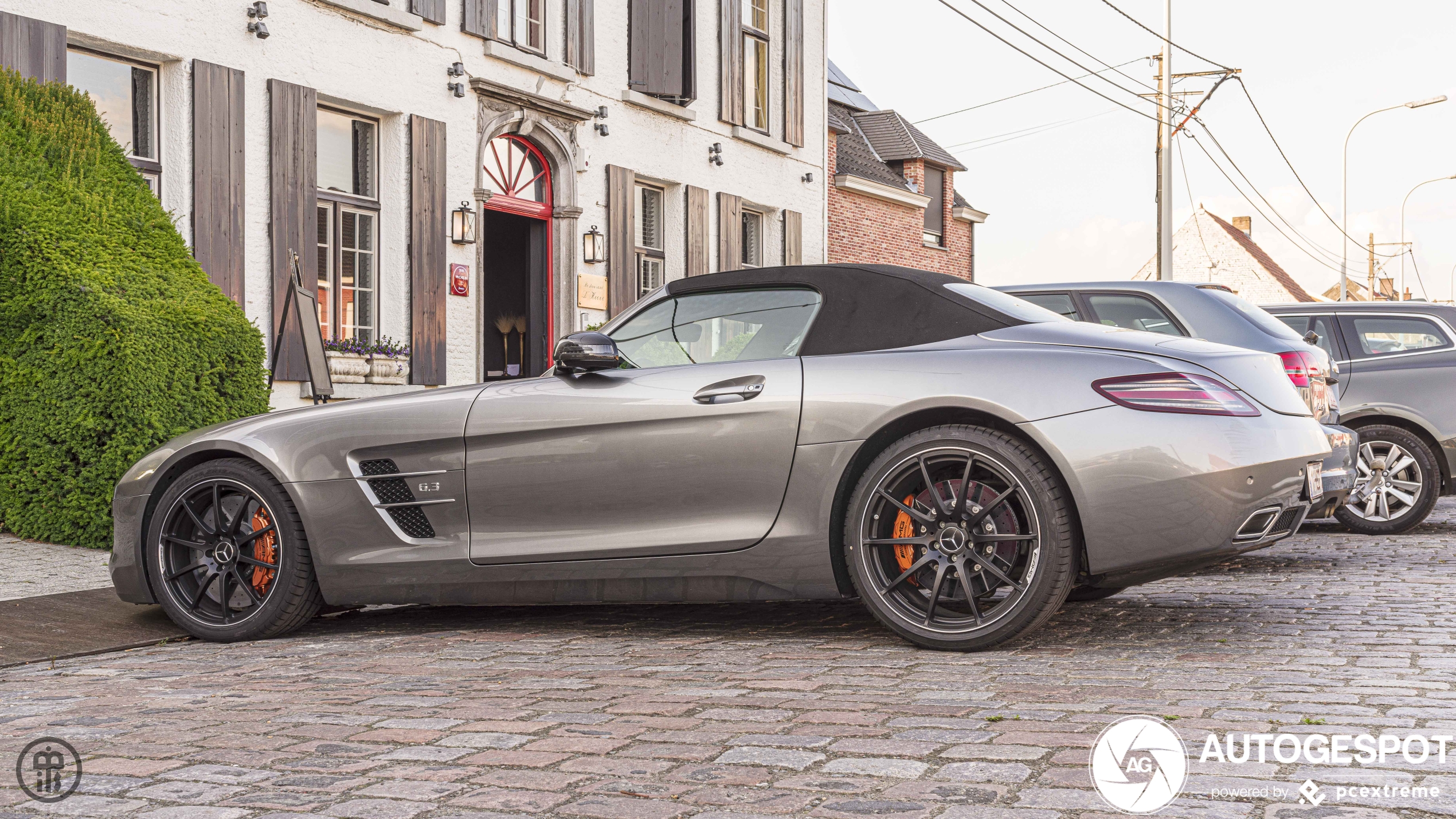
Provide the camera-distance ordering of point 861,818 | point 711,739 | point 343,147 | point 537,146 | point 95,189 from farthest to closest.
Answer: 1. point 537,146
2. point 343,147
3. point 95,189
4. point 711,739
5. point 861,818

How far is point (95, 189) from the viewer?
824 cm

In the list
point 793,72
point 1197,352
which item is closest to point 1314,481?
point 1197,352

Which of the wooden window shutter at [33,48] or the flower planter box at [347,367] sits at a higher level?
the wooden window shutter at [33,48]

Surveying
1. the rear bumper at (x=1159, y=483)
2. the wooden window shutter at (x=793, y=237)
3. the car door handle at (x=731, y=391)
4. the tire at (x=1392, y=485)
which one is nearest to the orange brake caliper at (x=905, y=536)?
the rear bumper at (x=1159, y=483)

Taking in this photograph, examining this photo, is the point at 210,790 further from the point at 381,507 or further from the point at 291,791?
the point at 381,507

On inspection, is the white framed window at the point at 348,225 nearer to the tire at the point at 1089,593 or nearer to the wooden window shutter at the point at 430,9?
the wooden window shutter at the point at 430,9

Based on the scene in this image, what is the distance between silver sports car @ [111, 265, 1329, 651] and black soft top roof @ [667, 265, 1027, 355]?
0.03ft

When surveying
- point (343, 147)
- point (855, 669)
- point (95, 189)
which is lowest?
point (855, 669)

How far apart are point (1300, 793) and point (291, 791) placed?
2.12 meters

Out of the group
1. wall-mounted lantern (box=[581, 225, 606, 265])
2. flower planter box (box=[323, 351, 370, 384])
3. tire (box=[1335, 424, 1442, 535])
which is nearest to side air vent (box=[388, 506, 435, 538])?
tire (box=[1335, 424, 1442, 535])

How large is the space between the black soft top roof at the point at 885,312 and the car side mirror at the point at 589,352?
2.26 ft

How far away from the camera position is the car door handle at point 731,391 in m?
4.74

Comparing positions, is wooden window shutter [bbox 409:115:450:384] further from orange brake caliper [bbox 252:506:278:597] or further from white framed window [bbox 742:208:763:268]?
orange brake caliper [bbox 252:506:278:597]

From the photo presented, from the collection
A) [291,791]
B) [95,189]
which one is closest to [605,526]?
[291,791]
